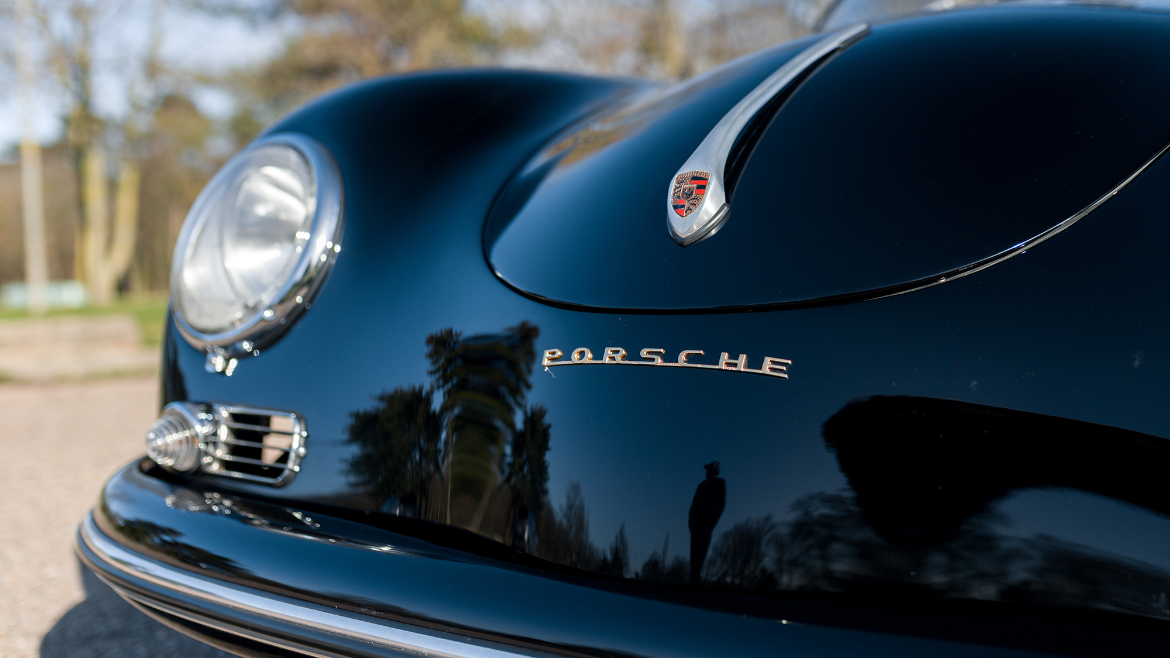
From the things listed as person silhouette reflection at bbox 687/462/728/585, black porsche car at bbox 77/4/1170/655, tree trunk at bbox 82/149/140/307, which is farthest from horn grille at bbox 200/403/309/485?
tree trunk at bbox 82/149/140/307

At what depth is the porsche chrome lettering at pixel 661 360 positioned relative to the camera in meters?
0.72

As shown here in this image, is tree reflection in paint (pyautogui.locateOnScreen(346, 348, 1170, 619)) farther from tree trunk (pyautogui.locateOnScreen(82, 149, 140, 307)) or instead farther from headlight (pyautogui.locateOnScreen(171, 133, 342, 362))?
tree trunk (pyautogui.locateOnScreen(82, 149, 140, 307))

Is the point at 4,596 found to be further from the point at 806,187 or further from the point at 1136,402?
the point at 1136,402

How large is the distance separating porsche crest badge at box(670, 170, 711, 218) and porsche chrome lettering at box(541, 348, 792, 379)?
17 centimetres

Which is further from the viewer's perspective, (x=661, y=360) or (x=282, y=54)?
(x=282, y=54)

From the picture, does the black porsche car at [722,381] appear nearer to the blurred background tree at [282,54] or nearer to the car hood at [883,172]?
the car hood at [883,172]

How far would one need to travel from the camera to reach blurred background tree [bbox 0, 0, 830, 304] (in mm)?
13609

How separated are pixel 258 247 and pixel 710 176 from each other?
66cm

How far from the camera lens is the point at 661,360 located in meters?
0.77

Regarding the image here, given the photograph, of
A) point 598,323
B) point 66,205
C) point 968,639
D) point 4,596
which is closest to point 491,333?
point 598,323

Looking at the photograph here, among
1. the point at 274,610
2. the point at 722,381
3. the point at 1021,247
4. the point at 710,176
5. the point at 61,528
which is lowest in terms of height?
the point at 61,528

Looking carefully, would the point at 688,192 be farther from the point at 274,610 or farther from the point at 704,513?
the point at 274,610

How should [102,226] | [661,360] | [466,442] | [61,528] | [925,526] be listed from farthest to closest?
[102,226] → [61,528] → [466,442] → [661,360] → [925,526]

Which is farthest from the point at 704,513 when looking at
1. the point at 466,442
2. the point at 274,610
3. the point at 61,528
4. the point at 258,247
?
the point at 61,528
